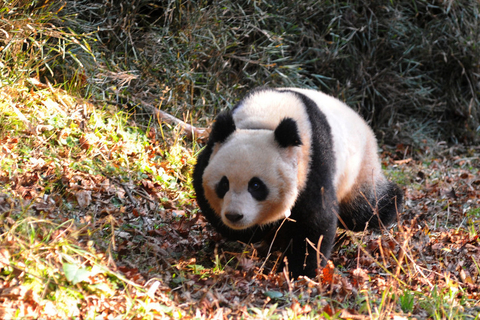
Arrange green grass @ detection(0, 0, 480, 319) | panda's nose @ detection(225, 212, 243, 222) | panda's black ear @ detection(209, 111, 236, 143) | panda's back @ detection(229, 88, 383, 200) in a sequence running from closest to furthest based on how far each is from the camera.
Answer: green grass @ detection(0, 0, 480, 319) < panda's nose @ detection(225, 212, 243, 222) < panda's black ear @ detection(209, 111, 236, 143) < panda's back @ detection(229, 88, 383, 200)

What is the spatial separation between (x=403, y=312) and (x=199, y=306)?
1295mm

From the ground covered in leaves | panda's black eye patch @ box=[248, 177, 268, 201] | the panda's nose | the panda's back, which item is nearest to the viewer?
the ground covered in leaves

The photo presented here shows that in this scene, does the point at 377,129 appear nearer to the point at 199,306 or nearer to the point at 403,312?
the point at 403,312

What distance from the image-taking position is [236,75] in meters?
7.33

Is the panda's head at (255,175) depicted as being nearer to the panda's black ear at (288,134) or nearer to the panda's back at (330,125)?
the panda's black ear at (288,134)

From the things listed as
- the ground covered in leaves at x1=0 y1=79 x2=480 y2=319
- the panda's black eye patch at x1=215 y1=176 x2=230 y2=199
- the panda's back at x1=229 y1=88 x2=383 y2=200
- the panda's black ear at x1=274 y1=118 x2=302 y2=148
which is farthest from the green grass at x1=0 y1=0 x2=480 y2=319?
the panda's black ear at x1=274 y1=118 x2=302 y2=148

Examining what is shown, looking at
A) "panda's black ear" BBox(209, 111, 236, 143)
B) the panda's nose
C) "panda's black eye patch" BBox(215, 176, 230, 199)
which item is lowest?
the panda's nose

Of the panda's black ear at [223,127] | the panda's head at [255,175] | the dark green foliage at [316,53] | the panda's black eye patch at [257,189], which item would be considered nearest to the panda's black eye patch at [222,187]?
the panda's head at [255,175]

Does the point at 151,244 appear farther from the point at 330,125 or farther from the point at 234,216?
the point at 330,125

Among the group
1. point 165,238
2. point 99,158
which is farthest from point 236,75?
point 165,238

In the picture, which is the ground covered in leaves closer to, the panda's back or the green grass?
the green grass

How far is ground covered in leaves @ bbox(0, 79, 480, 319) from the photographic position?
8.86 ft

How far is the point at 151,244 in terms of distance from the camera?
3.77m

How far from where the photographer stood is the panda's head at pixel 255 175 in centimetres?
337
